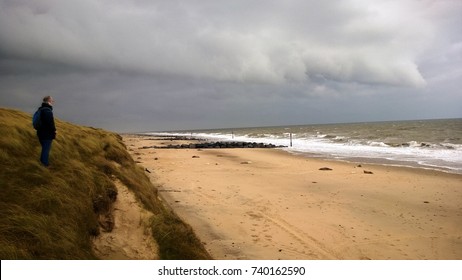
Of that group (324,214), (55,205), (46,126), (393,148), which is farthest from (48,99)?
(393,148)

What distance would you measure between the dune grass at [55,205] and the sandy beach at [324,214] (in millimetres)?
1533

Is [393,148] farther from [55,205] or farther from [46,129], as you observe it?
[55,205]

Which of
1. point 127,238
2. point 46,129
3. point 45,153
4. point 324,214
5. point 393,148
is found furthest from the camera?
point 393,148

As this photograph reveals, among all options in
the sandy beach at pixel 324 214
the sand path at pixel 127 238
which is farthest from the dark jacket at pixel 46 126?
the sandy beach at pixel 324 214

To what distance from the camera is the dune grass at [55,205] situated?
468 centimetres

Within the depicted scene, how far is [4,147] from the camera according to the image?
7.05 m

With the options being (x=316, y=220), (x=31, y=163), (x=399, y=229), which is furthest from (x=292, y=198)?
(x=31, y=163)

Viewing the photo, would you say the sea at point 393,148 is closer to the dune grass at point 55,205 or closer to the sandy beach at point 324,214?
the sandy beach at point 324,214

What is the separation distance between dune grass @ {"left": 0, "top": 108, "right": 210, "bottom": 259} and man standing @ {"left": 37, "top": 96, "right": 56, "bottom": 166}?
0.30 metres

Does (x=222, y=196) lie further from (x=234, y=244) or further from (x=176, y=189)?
(x=234, y=244)

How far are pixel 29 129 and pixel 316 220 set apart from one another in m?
9.16

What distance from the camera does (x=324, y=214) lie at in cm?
1005

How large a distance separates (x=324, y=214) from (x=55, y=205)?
7.88 meters
